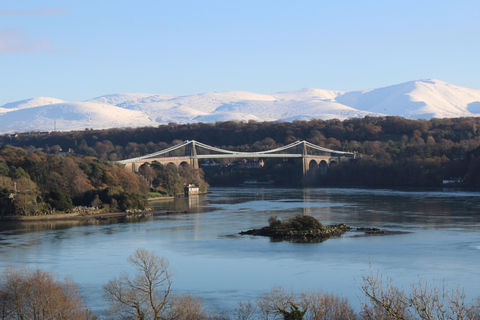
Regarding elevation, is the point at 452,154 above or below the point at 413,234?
above

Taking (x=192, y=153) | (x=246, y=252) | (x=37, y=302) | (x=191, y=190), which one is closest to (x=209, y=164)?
(x=192, y=153)

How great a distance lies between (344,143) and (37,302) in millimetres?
63654

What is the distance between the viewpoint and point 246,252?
1695 cm

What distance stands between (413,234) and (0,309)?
1434cm

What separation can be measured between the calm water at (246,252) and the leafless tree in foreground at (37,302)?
1.75 meters

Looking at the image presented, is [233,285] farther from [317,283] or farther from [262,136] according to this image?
[262,136]

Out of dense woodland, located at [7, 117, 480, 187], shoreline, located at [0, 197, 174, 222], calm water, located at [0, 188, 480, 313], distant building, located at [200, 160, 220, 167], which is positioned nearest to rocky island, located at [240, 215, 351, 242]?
calm water, located at [0, 188, 480, 313]

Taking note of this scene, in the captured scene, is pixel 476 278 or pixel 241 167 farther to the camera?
pixel 241 167

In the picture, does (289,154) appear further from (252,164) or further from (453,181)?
(453,181)

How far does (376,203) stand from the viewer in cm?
3362

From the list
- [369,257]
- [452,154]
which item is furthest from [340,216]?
[452,154]

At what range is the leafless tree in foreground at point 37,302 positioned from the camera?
8375mm

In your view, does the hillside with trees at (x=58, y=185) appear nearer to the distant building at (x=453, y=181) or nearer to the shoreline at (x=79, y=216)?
the shoreline at (x=79, y=216)

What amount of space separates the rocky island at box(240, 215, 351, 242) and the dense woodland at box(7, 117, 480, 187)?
1176 inches
